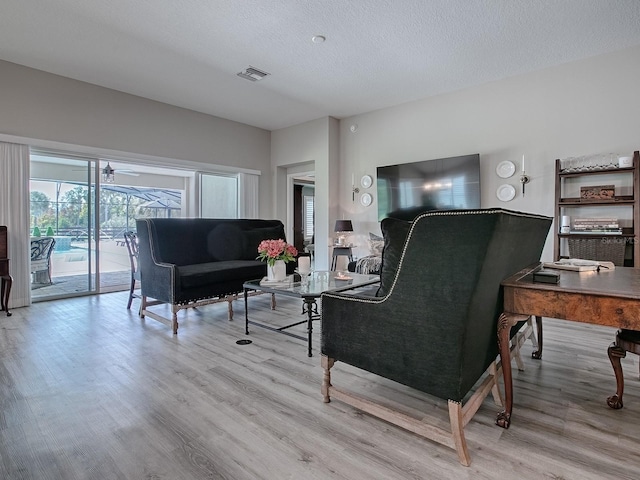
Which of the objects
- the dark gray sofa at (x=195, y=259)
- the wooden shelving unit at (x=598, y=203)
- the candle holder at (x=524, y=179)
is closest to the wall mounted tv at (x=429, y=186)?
the candle holder at (x=524, y=179)

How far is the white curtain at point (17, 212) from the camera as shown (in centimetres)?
414

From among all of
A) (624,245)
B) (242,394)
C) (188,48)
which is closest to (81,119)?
(188,48)

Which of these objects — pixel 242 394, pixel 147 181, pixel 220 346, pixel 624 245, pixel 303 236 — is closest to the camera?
pixel 242 394

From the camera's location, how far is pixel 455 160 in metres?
4.86

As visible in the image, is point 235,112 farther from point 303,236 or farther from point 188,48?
point 303,236

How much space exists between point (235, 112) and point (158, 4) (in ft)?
9.87

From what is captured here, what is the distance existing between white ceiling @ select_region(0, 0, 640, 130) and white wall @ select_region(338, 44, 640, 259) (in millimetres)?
209

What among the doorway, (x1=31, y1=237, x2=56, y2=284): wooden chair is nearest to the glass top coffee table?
(x1=31, y1=237, x2=56, y2=284): wooden chair

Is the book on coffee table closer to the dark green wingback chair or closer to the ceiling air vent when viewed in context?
the dark green wingback chair

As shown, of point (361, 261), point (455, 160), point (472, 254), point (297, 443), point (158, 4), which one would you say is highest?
point (158, 4)

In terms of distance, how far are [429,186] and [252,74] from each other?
9.59ft

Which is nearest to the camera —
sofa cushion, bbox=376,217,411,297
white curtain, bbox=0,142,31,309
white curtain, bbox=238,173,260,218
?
sofa cushion, bbox=376,217,411,297

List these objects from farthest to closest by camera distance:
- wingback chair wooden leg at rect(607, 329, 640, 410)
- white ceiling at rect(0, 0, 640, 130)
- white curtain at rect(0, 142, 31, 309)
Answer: white curtain at rect(0, 142, 31, 309)
white ceiling at rect(0, 0, 640, 130)
wingback chair wooden leg at rect(607, 329, 640, 410)

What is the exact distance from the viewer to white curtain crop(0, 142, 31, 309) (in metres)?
4.14
